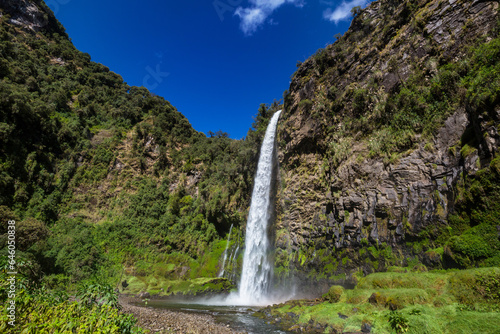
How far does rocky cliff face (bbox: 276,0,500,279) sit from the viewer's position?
497 inches

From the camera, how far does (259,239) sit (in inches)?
1025

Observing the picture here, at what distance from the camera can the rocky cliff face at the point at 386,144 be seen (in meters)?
12.6

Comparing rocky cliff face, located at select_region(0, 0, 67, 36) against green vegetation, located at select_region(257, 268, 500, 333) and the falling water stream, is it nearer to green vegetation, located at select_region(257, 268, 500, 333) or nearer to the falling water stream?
the falling water stream

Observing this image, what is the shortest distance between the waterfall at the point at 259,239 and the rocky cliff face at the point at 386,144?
2.17 m

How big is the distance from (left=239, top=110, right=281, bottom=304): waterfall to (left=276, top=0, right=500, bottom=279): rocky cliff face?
2.17 m

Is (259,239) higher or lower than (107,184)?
lower

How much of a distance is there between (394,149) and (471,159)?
16.3ft

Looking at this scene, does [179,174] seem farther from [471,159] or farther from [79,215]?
[471,159]

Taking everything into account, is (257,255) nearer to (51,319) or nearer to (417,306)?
(417,306)

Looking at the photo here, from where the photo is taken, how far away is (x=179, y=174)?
42.6 meters

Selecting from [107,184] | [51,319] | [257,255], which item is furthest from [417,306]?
[107,184]

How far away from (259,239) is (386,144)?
53.0ft

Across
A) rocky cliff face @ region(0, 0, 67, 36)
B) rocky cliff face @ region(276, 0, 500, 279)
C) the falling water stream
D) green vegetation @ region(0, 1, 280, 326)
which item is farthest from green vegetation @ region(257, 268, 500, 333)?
rocky cliff face @ region(0, 0, 67, 36)

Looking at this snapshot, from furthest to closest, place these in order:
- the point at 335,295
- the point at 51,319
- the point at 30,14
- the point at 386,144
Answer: the point at 30,14, the point at 386,144, the point at 335,295, the point at 51,319
